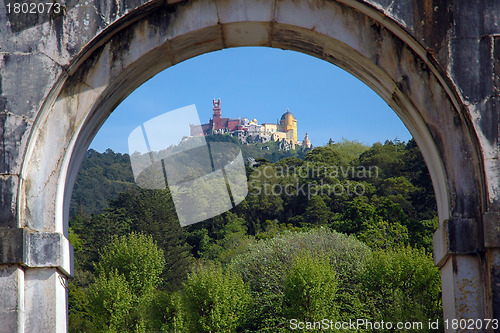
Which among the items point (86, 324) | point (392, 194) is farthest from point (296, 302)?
point (392, 194)

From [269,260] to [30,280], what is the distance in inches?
1386

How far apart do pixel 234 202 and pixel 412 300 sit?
33321mm

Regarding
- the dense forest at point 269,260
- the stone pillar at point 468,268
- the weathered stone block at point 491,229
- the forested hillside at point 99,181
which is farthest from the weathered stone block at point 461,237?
the forested hillside at point 99,181

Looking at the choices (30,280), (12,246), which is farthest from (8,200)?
(30,280)

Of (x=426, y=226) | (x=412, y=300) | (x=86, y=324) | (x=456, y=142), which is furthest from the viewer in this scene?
(x=426, y=226)

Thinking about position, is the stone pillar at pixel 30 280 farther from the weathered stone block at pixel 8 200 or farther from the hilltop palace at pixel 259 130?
the hilltop palace at pixel 259 130

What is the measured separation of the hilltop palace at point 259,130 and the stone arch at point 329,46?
15467 centimetres

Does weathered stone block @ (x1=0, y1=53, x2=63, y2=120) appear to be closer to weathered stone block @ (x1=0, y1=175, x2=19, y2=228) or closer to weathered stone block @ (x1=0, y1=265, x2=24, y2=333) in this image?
weathered stone block @ (x1=0, y1=175, x2=19, y2=228)

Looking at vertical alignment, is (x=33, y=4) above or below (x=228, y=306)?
above

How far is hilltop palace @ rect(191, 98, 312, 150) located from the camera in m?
166

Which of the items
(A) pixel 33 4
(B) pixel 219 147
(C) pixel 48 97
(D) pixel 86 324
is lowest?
(D) pixel 86 324

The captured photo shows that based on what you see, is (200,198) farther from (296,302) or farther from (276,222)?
(296,302)

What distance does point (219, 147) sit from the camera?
88.8 m

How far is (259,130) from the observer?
173 meters
